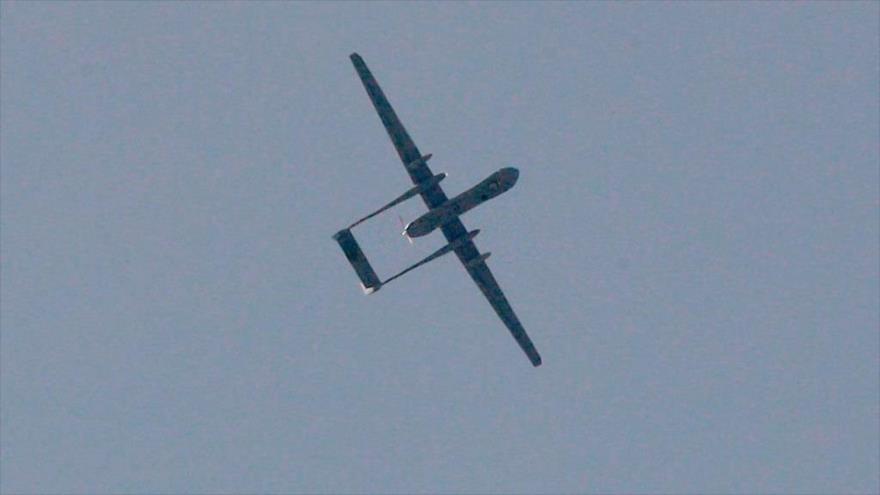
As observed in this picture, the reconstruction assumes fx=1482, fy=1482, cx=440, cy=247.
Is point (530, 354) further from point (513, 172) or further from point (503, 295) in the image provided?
point (513, 172)

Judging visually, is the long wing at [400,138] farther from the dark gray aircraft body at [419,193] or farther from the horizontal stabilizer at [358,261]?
the horizontal stabilizer at [358,261]

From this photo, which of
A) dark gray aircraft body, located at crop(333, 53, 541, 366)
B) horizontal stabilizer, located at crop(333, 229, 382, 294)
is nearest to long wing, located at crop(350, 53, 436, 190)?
dark gray aircraft body, located at crop(333, 53, 541, 366)

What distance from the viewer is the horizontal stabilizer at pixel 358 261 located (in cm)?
10906

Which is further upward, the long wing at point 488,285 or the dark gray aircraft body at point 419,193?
the dark gray aircraft body at point 419,193

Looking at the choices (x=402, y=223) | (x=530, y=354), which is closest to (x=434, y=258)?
(x=402, y=223)

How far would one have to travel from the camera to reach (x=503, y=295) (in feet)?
388

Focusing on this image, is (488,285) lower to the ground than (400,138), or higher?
lower

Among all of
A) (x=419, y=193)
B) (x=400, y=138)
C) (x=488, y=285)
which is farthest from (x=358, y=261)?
(x=488, y=285)

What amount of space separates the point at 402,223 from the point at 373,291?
581cm

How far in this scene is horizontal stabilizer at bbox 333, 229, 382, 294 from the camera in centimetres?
10906

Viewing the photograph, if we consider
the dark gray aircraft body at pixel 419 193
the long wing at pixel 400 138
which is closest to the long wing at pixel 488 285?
the dark gray aircraft body at pixel 419 193

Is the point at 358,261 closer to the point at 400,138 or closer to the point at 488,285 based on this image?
the point at 400,138

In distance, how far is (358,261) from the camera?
362 feet

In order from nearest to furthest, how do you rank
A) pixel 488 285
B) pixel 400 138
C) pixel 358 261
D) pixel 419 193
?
pixel 419 193, pixel 400 138, pixel 358 261, pixel 488 285
